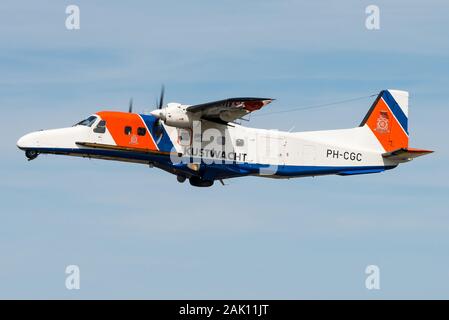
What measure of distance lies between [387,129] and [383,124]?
23 centimetres

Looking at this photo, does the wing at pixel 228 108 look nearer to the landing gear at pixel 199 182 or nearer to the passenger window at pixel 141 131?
the passenger window at pixel 141 131

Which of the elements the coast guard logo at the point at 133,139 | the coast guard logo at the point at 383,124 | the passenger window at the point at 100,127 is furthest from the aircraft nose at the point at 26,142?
the coast guard logo at the point at 383,124

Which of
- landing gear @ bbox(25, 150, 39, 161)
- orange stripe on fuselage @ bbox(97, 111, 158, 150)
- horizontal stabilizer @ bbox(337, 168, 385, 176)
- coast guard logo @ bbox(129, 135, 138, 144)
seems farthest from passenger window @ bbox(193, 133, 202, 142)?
horizontal stabilizer @ bbox(337, 168, 385, 176)

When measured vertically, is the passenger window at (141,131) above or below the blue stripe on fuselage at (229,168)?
above

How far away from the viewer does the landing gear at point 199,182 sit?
3130cm

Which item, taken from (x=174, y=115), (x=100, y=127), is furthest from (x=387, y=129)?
(x=100, y=127)

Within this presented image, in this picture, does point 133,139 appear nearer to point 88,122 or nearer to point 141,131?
point 141,131

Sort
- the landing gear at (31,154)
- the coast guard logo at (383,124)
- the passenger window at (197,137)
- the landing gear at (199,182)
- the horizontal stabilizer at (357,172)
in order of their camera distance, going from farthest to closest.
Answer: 1. the coast guard logo at (383,124)
2. the horizontal stabilizer at (357,172)
3. the landing gear at (199,182)
4. the passenger window at (197,137)
5. the landing gear at (31,154)

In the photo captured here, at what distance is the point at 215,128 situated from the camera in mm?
30766

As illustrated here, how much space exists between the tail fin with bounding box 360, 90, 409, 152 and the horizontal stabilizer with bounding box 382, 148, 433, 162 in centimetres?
58

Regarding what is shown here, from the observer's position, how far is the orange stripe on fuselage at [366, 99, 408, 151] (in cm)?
3362

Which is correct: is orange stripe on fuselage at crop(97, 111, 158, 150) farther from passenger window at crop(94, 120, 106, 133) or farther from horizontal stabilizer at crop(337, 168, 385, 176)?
horizontal stabilizer at crop(337, 168, 385, 176)

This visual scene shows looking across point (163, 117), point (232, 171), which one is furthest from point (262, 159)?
point (163, 117)

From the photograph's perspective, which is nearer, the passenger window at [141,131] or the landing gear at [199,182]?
the passenger window at [141,131]
